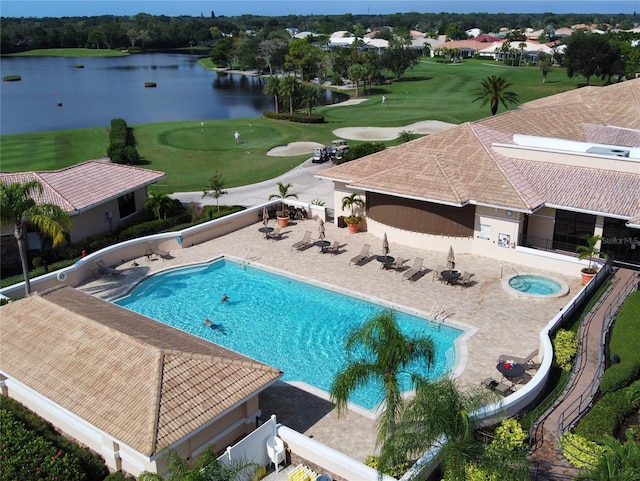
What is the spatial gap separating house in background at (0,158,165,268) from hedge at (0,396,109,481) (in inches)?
571

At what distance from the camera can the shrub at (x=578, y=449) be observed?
15185 mm

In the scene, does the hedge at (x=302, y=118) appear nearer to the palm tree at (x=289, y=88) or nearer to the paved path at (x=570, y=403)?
the palm tree at (x=289, y=88)

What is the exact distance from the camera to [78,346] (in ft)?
59.1

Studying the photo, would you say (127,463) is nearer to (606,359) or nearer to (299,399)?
(299,399)

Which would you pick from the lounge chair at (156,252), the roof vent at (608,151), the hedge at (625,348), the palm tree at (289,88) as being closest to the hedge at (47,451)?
the lounge chair at (156,252)

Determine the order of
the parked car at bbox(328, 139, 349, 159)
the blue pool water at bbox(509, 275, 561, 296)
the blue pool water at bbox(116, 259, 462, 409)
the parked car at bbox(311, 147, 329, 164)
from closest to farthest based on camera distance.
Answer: the blue pool water at bbox(116, 259, 462, 409), the blue pool water at bbox(509, 275, 561, 296), the parked car at bbox(311, 147, 329, 164), the parked car at bbox(328, 139, 349, 159)

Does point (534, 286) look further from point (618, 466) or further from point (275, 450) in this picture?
point (618, 466)

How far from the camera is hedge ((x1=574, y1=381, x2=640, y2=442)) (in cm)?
1648

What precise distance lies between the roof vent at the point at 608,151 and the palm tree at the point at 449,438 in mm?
24123

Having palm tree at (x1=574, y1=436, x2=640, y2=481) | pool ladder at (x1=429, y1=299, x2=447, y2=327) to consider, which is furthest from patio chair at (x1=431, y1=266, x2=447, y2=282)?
palm tree at (x1=574, y1=436, x2=640, y2=481)

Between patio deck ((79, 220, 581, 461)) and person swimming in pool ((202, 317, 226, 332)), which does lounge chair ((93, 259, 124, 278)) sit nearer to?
patio deck ((79, 220, 581, 461))

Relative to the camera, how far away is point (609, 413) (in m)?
17.0

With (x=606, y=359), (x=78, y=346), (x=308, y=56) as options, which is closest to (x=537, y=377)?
(x=606, y=359)

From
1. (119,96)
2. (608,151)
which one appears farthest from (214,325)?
(119,96)
